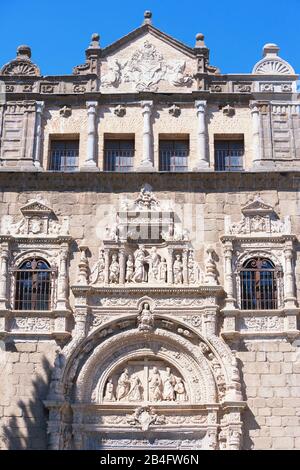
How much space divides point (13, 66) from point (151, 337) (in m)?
8.33

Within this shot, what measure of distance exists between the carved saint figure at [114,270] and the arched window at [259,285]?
9.83 feet

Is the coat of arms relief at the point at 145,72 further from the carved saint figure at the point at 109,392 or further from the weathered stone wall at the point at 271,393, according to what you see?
the carved saint figure at the point at 109,392

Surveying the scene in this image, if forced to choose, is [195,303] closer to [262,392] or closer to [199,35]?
[262,392]

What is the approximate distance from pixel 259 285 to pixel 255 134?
4080 mm

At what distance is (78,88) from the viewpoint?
2281 centimetres

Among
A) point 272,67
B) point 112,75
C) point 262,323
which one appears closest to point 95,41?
point 112,75

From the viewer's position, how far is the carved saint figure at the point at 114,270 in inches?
816

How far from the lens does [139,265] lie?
A: 20.8m

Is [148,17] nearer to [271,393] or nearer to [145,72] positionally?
[145,72]

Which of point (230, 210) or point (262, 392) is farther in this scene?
point (230, 210)

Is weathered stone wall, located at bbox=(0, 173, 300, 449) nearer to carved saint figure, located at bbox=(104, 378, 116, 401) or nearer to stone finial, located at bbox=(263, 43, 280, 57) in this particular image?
carved saint figure, located at bbox=(104, 378, 116, 401)

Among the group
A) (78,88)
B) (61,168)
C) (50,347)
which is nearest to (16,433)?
(50,347)
